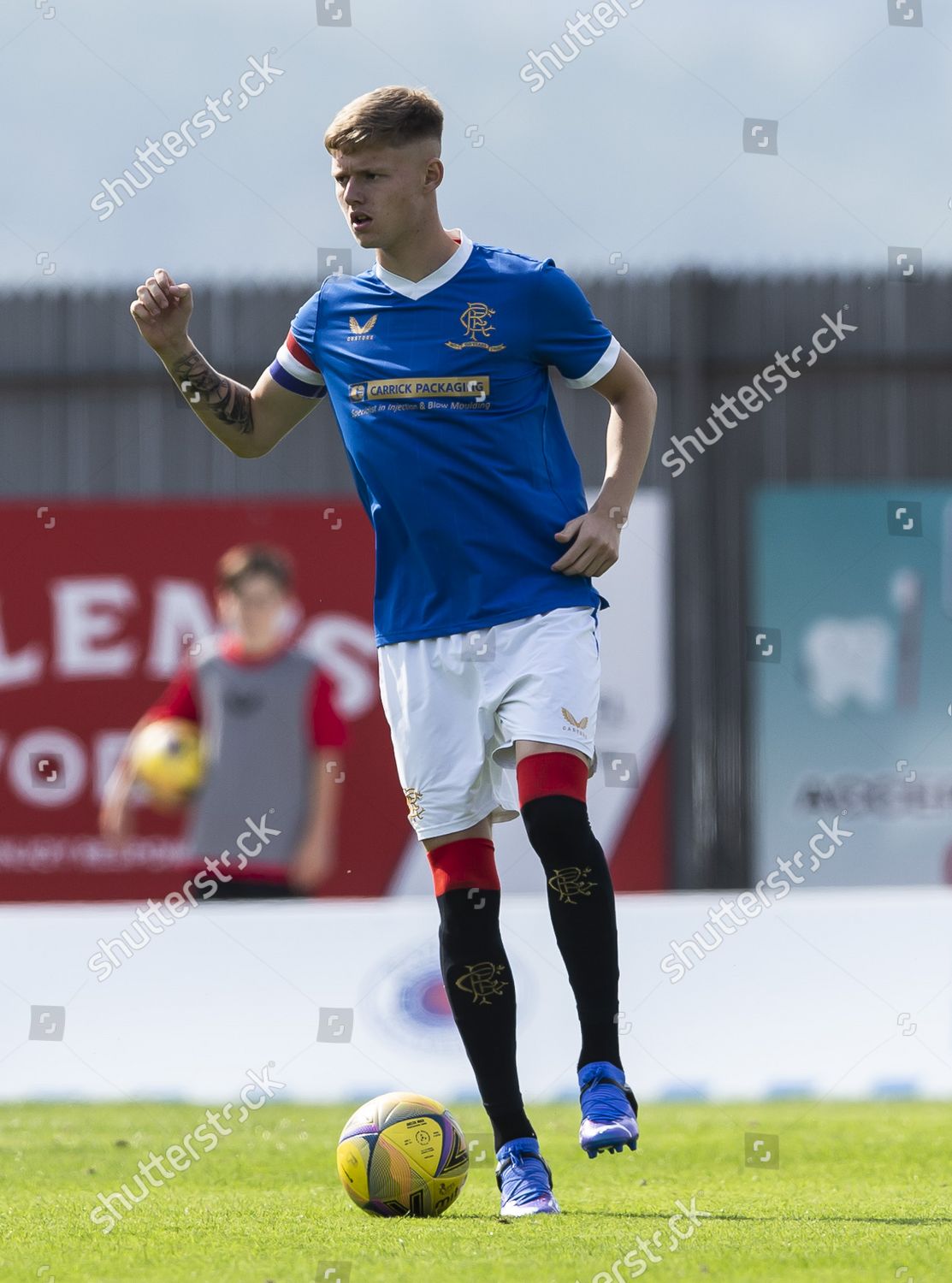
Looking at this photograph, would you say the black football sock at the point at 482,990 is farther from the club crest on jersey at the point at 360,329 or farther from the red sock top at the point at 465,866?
the club crest on jersey at the point at 360,329

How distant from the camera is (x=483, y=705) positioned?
12.1 feet

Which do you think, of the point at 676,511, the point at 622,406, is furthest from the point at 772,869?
the point at 622,406

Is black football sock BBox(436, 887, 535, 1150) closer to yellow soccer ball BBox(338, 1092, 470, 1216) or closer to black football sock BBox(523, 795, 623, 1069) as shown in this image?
yellow soccer ball BBox(338, 1092, 470, 1216)

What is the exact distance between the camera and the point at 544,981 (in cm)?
Result: 697

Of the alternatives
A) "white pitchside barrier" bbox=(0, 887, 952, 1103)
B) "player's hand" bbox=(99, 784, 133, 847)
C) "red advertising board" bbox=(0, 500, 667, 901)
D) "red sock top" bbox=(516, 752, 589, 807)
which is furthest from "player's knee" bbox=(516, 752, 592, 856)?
"player's hand" bbox=(99, 784, 133, 847)

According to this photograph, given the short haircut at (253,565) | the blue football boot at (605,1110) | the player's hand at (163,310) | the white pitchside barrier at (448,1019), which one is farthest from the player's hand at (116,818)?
the blue football boot at (605,1110)

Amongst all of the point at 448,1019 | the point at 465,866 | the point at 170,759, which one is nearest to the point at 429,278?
the point at 465,866

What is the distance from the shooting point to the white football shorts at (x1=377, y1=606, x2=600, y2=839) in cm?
363

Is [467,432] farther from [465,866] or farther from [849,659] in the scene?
[849,659]

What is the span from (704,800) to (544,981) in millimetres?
4511

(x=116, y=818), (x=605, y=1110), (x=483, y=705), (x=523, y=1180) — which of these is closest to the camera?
(x=605, y=1110)

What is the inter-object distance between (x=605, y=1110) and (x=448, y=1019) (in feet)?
12.3

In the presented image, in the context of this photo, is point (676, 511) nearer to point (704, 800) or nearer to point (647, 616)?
point (647, 616)

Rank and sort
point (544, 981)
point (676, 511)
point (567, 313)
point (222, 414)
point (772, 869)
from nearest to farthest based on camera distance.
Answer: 1. point (567, 313)
2. point (222, 414)
3. point (544, 981)
4. point (772, 869)
5. point (676, 511)
